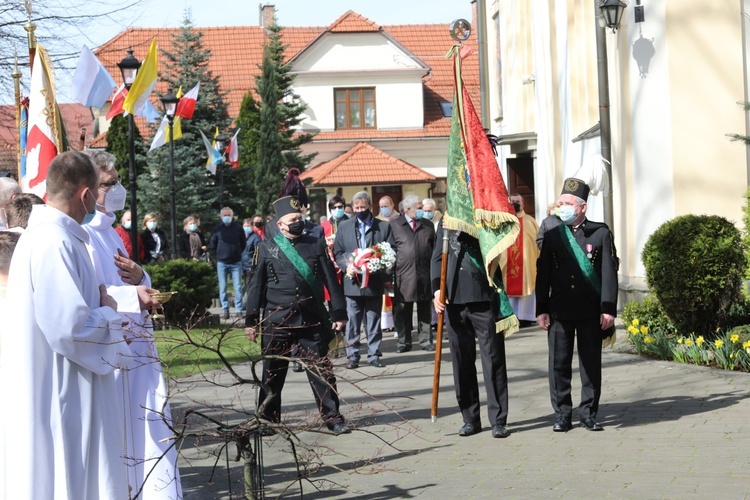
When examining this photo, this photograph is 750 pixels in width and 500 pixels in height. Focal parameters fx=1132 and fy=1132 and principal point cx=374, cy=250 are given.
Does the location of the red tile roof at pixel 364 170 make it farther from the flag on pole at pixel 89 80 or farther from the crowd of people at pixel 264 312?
the flag on pole at pixel 89 80

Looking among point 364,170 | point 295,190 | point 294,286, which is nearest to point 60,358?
point 294,286

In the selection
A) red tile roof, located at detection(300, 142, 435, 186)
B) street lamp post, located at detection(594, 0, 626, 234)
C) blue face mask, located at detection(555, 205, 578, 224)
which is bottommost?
blue face mask, located at detection(555, 205, 578, 224)

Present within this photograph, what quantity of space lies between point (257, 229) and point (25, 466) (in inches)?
774

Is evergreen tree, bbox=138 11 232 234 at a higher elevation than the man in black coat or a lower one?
higher

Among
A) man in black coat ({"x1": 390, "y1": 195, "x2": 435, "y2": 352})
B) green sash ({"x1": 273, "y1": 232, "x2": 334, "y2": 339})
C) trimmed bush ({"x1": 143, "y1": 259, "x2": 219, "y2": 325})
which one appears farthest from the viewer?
trimmed bush ({"x1": 143, "y1": 259, "x2": 219, "y2": 325})

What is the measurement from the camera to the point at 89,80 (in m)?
17.2

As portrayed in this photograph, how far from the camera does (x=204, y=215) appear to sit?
1534 inches

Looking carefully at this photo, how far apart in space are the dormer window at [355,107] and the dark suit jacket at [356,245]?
39.4 m

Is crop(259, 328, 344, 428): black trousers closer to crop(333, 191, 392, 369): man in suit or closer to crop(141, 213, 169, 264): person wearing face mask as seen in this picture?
crop(333, 191, 392, 369): man in suit

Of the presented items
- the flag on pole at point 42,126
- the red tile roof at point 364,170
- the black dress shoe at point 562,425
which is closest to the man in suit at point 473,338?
the black dress shoe at point 562,425

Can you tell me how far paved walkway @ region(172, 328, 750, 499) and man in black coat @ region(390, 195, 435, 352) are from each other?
3331 millimetres

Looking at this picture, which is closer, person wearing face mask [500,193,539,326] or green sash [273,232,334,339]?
green sash [273,232,334,339]

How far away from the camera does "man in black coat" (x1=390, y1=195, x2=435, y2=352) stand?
15.4 metres

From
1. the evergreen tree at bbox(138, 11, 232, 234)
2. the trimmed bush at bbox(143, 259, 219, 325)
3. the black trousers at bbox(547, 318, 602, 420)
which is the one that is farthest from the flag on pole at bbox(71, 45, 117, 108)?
the evergreen tree at bbox(138, 11, 232, 234)
